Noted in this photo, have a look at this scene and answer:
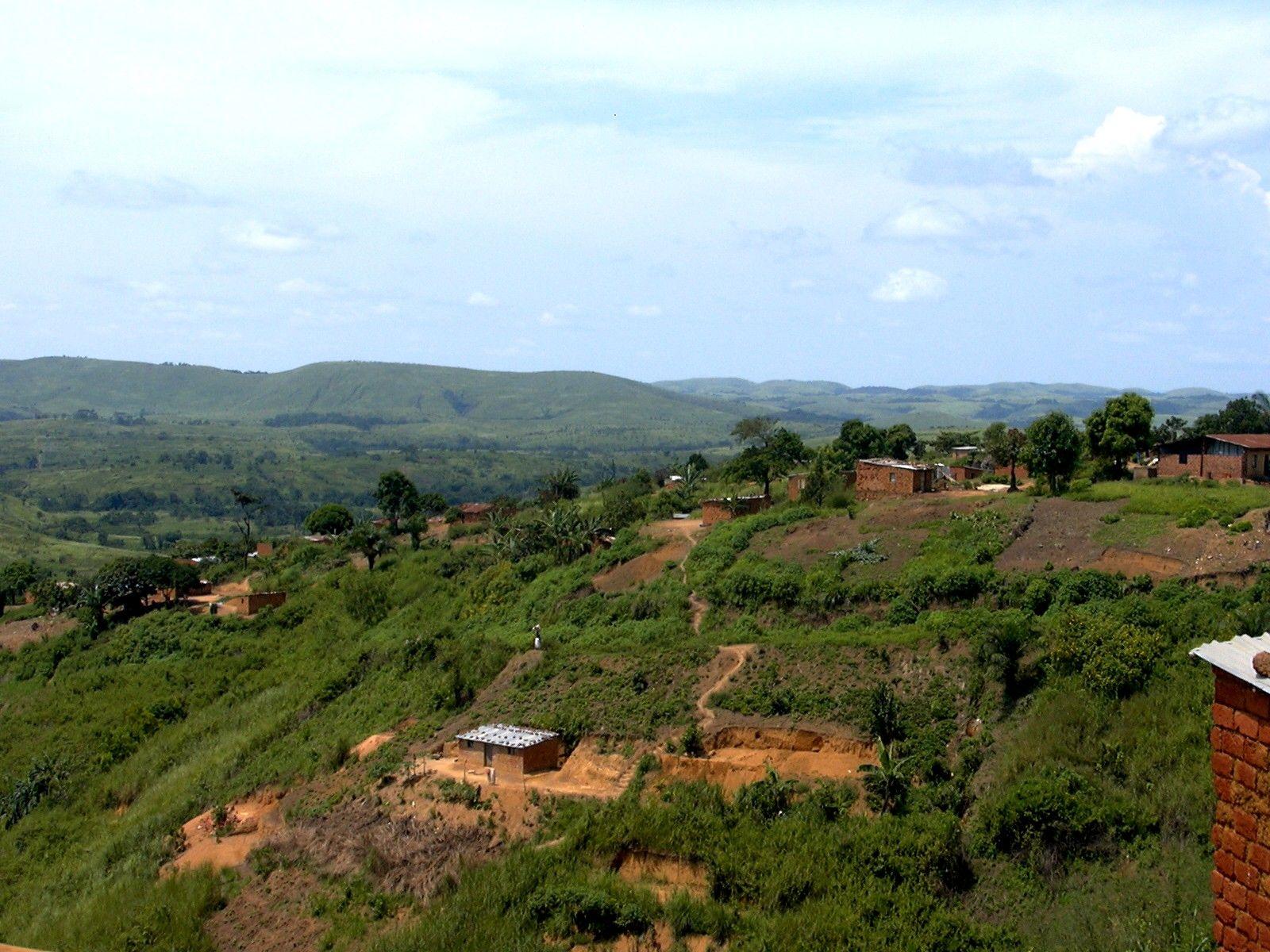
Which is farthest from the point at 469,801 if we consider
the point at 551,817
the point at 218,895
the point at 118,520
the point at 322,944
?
the point at 118,520

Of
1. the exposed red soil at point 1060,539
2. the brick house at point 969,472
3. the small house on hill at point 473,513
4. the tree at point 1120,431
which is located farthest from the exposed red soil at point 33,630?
the tree at point 1120,431

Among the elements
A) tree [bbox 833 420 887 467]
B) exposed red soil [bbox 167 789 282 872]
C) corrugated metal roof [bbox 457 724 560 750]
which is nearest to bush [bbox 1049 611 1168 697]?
corrugated metal roof [bbox 457 724 560 750]

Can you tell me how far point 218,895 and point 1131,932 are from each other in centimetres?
1617

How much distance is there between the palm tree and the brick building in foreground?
12.4 metres

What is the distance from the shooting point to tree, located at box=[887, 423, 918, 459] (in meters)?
52.6

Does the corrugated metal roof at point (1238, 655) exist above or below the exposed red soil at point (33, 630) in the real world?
above

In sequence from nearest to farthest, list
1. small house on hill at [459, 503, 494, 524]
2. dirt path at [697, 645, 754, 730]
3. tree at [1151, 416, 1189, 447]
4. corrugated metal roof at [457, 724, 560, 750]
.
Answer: corrugated metal roof at [457, 724, 560, 750] < dirt path at [697, 645, 754, 730] < tree at [1151, 416, 1189, 447] < small house on hill at [459, 503, 494, 524]

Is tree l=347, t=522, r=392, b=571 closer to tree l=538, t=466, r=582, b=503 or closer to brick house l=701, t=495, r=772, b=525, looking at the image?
tree l=538, t=466, r=582, b=503

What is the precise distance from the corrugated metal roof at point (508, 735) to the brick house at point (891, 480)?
15.9 metres

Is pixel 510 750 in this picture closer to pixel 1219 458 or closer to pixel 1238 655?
pixel 1238 655

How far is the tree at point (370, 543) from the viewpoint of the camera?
4638 cm

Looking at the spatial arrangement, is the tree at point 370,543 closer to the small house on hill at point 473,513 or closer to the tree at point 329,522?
the small house on hill at point 473,513

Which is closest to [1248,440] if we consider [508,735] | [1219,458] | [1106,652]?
[1219,458]

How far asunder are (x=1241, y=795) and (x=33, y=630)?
4798 cm
